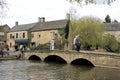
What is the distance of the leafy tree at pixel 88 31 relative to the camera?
49188 mm

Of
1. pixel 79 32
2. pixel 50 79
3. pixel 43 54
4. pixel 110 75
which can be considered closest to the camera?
pixel 50 79

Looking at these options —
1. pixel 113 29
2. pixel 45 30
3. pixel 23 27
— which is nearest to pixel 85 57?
pixel 45 30

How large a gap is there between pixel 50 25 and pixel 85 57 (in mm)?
31817

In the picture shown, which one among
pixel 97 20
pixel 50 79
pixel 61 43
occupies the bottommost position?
pixel 50 79

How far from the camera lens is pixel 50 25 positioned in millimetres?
63344

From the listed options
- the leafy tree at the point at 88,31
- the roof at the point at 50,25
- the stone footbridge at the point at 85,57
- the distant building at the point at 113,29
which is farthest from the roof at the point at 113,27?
the stone footbridge at the point at 85,57

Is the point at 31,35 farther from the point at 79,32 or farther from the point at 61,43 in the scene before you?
the point at 61,43

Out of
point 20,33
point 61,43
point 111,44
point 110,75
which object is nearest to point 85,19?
point 111,44

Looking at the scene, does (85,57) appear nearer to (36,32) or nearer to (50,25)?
(50,25)

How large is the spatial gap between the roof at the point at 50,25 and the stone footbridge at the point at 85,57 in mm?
16348

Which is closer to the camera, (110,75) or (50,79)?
(50,79)

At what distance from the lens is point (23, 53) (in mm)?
45781

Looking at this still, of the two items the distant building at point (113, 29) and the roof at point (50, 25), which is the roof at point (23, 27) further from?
the distant building at point (113, 29)

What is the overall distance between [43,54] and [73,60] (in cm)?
772
